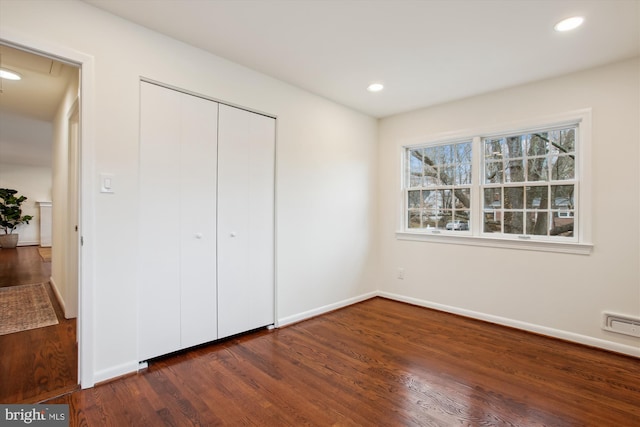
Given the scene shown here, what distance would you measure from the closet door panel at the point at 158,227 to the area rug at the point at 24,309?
169 cm

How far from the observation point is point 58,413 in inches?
70.5

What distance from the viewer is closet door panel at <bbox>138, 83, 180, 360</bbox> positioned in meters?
2.32

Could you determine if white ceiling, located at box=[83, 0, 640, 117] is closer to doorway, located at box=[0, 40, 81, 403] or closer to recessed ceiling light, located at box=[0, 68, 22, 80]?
doorway, located at box=[0, 40, 81, 403]

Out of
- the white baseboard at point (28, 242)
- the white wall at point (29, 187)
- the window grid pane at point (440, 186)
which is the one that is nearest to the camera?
the window grid pane at point (440, 186)

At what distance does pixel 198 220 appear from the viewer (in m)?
2.62

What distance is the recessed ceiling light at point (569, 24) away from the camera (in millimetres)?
2131

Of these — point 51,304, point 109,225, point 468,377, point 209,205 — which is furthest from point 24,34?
point 468,377

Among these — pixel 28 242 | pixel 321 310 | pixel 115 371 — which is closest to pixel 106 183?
pixel 115 371

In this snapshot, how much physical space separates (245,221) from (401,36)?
2.03 meters

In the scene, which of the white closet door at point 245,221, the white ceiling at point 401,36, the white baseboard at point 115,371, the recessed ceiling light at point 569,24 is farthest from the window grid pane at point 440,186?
the white baseboard at point 115,371

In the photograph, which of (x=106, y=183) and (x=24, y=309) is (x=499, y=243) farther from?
(x=24, y=309)

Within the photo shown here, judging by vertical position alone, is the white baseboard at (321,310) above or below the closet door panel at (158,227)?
below

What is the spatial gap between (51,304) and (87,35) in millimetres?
3350

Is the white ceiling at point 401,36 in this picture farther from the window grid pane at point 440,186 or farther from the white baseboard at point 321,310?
the white baseboard at point 321,310
